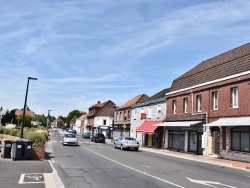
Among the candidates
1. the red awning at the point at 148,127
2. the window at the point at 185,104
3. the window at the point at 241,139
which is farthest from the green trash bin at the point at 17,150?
the red awning at the point at 148,127

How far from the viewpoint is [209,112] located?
94.6 feet

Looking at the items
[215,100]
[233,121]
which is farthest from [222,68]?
[233,121]

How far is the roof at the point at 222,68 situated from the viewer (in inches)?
1007

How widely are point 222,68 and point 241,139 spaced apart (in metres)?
6.84

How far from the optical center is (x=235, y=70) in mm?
25922

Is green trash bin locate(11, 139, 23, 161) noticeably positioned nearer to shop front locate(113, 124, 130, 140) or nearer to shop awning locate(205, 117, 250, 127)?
shop awning locate(205, 117, 250, 127)

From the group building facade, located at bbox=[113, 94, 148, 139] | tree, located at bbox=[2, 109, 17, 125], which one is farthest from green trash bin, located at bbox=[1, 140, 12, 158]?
tree, located at bbox=[2, 109, 17, 125]

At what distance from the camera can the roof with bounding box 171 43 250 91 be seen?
25587mm

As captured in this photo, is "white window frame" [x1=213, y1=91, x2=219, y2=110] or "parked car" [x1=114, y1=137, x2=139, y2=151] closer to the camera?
"white window frame" [x1=213, y1=91, x2=219, y2=110]

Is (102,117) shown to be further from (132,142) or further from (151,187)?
(151,187)

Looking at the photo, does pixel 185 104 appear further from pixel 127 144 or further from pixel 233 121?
pixel 233 121

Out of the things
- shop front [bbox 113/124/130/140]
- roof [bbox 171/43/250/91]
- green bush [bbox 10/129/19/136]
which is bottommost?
green bush [bbox 10/129/19/136]

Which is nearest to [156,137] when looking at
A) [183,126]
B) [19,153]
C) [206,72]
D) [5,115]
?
[183,126]

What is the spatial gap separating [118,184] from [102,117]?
7319 centimetres
